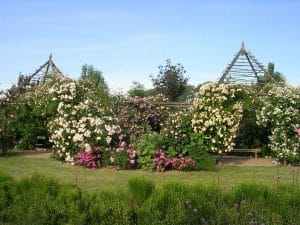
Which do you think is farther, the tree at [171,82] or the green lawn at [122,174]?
the tree at [171,82]

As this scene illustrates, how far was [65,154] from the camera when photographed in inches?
543

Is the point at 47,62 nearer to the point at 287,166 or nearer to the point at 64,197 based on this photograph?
the point at 287,166

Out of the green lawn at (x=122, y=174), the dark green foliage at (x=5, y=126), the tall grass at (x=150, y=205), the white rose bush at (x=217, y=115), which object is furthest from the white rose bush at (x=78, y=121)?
the tall grass at (x=150, y=205)

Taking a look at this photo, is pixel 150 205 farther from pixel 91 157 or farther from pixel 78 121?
pixel 78 121

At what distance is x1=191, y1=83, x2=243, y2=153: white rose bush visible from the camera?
12969mm

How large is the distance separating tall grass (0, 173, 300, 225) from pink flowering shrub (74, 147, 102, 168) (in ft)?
21.0

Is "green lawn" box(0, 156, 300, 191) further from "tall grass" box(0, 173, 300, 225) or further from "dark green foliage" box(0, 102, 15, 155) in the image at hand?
"tall grass" box(0, 173, 300, 225)

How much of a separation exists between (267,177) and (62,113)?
6010mm

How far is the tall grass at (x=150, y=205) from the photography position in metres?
5.43

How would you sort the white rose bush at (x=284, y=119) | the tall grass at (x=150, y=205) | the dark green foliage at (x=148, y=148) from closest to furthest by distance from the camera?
the tall grass at (x=150, y=205)
the dark green foliage at (x=148, y=148)
the white rose bush at (x=284, y=119)

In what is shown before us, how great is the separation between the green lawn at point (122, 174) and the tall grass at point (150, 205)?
9.69ft

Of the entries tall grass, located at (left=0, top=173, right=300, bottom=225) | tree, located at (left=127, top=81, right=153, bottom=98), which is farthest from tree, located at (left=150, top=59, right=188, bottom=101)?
tall grass, located at (left=0, top=173, right=300, bottom=225)

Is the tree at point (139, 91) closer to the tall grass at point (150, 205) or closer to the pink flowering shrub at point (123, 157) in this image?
the pink flowering shrub at point (123, 157)

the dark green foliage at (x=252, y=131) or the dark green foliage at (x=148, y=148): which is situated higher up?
the dark green foliage at (x=252, y=131)
